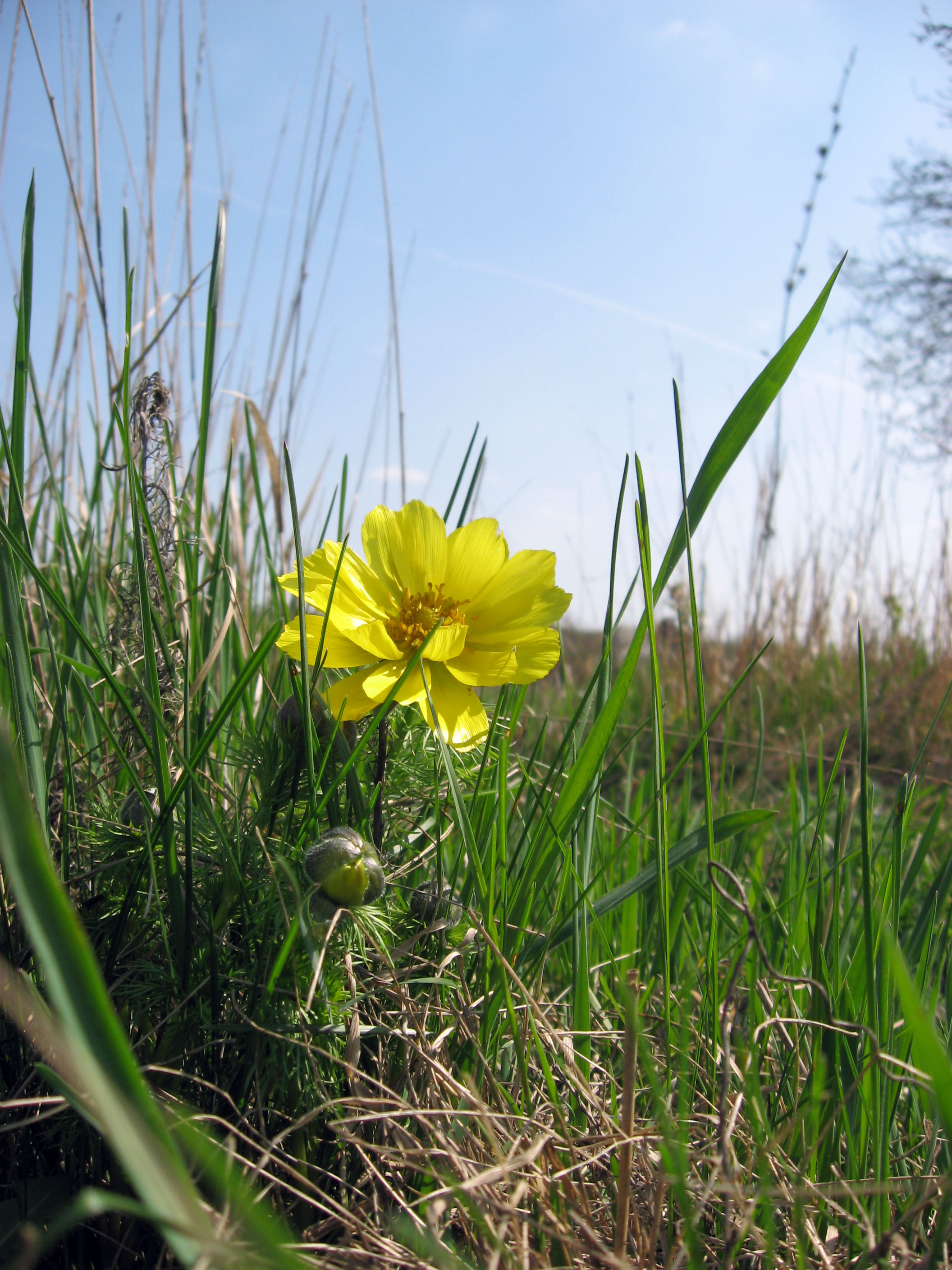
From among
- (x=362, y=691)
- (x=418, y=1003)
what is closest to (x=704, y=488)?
(x=362, y=691)

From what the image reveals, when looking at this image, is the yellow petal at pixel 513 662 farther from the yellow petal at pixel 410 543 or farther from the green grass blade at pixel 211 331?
the green grass blade at pixel 211 331

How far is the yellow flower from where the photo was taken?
0.59 m

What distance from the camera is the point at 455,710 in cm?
61

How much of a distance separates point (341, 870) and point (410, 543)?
321 mm

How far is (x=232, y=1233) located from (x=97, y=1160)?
13 cm

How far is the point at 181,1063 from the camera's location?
0.54 metres

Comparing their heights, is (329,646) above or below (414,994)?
above

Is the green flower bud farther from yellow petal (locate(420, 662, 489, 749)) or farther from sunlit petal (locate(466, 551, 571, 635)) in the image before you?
sunlit petal (locate(466, 551, 571, 635))

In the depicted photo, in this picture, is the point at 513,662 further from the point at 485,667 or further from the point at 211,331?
the point at 211,331

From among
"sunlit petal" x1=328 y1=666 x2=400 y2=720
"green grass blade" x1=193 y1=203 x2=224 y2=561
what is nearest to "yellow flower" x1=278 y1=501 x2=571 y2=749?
"sunlit petal" x1=328 y1=666 x2=400 y2=720

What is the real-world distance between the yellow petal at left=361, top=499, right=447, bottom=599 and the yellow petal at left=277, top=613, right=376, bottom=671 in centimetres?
10

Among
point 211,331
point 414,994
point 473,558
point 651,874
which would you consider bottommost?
point 414,994

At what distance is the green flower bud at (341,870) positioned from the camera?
1.64 feet

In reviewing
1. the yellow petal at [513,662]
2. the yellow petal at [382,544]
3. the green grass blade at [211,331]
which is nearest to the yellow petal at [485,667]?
the yellow petal at [513,662]
